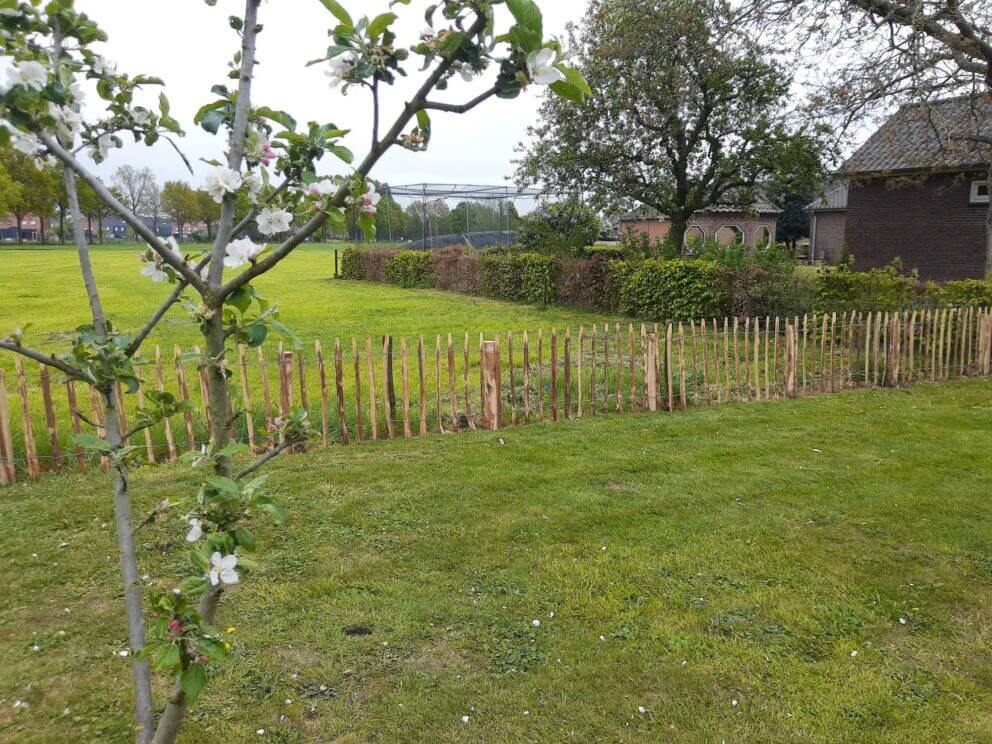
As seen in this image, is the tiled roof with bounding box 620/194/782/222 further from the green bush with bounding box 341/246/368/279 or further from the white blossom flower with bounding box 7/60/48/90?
the white blossom flower with bounding box 7/60/48/90

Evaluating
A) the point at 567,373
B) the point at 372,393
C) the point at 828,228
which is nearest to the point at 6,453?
the point at 372,393

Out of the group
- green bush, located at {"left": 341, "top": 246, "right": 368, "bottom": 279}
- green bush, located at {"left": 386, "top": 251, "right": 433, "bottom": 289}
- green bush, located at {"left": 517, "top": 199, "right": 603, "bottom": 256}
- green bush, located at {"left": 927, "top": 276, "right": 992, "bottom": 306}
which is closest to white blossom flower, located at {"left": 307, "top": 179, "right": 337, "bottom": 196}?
green bush, located at {"left": 927, "top": 276, "right": 992, "bottom": 306}

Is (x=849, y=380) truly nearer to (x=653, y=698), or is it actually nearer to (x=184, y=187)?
(x=653, y=698)

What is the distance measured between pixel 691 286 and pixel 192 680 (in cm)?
1261

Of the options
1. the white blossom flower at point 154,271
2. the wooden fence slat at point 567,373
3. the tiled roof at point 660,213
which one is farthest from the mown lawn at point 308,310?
the white blossom flower at point 154,271

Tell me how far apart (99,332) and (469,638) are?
2377 mm

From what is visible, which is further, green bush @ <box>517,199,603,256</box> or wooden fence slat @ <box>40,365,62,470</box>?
green bush @ <box>517,199,603,256</box>

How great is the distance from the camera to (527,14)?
1448 millimetres

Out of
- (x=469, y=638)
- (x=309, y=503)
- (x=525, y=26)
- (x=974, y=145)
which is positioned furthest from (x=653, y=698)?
(x=974, y=145)

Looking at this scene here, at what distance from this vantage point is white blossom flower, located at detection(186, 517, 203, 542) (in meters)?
1.70

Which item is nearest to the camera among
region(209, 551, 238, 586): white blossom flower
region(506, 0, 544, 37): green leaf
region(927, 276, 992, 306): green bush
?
region(506, 0, 544, 37): green leaf

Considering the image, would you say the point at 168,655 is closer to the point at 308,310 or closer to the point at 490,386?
the point at 490,386

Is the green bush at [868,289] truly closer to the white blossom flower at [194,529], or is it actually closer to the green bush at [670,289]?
Result: the green bush at [670,289]

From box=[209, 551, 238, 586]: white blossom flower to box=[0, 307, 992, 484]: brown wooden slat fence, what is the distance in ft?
13.0
